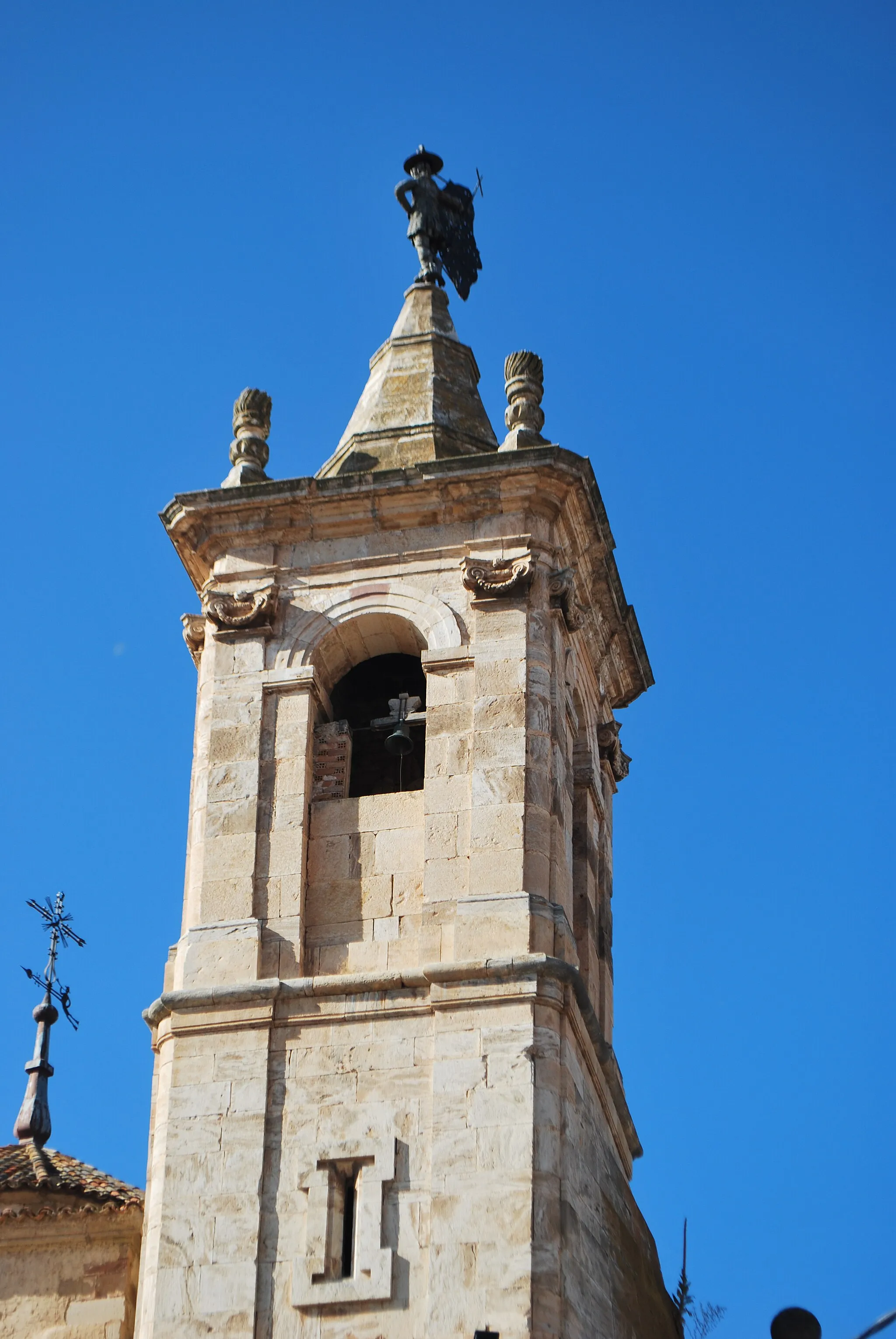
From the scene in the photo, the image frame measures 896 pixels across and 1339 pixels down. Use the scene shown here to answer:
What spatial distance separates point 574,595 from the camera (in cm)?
2525

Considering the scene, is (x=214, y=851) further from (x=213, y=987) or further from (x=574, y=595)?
(x=574, y=595)

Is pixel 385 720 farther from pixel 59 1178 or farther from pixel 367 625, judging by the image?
pixel 59 1178

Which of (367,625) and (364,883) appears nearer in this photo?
(364,883)

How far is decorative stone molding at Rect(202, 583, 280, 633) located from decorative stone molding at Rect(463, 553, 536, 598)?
173 cm

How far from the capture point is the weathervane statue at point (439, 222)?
99.8 ft

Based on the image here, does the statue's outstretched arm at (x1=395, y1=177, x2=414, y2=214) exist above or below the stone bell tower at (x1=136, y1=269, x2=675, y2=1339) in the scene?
above

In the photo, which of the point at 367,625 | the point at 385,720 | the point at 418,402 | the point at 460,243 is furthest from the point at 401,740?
the point at 460,243

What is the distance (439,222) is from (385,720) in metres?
7.57

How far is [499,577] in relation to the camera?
2477cm

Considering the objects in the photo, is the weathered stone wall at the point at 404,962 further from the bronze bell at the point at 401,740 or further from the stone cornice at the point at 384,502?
the bronze bell at the point at 401,740

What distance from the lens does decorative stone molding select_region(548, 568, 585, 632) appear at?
24.9m

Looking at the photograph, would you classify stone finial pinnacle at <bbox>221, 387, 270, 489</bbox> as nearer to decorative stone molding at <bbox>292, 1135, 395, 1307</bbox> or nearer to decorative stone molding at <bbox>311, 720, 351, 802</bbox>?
decorative stone molding at <bbox>311, 720, 351, 802</bbox>

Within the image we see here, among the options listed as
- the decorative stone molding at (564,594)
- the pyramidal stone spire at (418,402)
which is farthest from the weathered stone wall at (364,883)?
the pyramidal stone spire at (418,402)

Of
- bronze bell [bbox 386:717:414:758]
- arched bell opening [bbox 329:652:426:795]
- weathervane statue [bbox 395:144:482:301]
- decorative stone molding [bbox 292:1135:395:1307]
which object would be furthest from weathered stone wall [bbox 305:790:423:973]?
weathervane statue [bbox 395:144:482:301]
